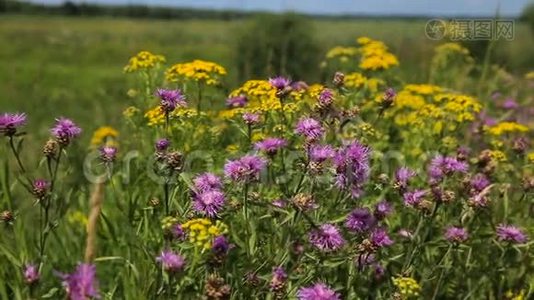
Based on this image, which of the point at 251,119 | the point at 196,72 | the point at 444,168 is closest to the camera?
the point at 251,119

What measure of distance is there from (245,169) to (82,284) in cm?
76

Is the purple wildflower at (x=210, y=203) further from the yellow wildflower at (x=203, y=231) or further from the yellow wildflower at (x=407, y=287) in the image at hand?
the yellow wildflower at (x=407, y=287)

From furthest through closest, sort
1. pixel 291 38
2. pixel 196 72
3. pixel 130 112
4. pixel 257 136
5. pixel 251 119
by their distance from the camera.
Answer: pixel 291 38 < pixel 130 112 < pixel 196 72 < pixel 257 136 < pixel 251 119

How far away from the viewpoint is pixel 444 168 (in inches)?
104

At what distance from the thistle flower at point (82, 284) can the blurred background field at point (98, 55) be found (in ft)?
7.61

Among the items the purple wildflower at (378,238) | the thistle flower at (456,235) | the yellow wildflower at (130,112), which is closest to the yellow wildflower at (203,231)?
the purple wildflower at (378,238)

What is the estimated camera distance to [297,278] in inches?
86.7

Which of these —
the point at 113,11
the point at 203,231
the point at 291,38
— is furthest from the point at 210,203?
the point at 113,11

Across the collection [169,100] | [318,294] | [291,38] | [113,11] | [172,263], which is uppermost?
[169,100]

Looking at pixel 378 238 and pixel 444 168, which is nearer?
pixel 378 238

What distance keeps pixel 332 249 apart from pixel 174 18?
95561 mm

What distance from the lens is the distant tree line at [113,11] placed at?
225 ft

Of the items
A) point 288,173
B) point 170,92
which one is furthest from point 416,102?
point 170,92

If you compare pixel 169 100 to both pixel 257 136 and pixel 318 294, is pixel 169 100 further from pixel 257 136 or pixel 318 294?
pixel 318 294
